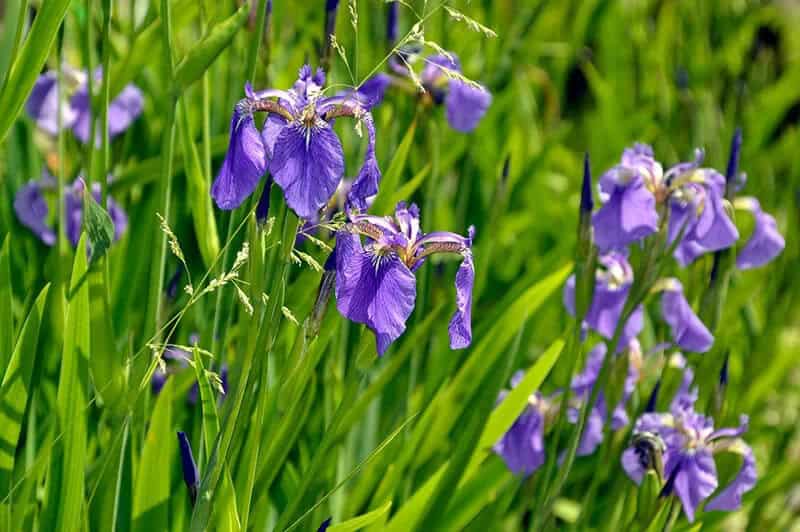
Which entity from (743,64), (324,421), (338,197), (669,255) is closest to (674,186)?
(669,255)

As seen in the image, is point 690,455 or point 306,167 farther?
point 690,455

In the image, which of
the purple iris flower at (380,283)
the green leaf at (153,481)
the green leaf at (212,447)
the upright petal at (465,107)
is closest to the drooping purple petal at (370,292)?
the purple iris flower at (380,283)

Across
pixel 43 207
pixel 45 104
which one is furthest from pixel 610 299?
pixel 45 104

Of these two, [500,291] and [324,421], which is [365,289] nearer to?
[324,421]

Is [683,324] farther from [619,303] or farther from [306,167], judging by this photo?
[306,167]

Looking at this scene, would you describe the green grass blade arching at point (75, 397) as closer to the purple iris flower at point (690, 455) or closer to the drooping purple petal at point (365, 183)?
the drooping purple petal at point (365, 183)

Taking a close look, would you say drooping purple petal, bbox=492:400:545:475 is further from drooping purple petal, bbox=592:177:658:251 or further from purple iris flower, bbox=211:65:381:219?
purple iris flower, bbox=211:65:381:219
